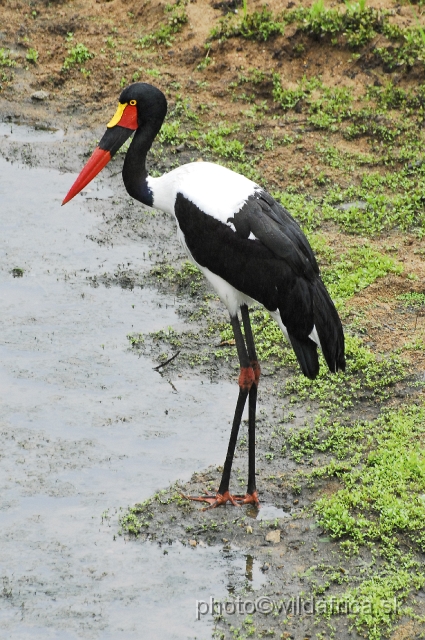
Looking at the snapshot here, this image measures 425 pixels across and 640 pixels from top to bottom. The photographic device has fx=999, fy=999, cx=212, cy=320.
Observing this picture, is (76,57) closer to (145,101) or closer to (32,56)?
(32,56)

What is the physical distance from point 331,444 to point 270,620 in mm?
1294

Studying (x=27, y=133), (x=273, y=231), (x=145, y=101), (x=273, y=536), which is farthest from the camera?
(x=27, y=133)

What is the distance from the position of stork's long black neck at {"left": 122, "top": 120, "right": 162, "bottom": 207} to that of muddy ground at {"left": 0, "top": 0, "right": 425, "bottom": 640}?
3.87ft

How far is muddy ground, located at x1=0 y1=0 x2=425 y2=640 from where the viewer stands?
4438 millimetres

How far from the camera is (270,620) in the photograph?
4129mm

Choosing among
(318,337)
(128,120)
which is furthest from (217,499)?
(128,120)

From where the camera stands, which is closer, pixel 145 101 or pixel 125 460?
pixel 125 460

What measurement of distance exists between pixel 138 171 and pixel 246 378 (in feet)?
4.04

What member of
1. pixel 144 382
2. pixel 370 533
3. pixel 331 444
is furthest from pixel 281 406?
pixel 370 533

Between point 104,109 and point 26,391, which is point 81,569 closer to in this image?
point 26,391

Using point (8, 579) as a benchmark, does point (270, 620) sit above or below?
above

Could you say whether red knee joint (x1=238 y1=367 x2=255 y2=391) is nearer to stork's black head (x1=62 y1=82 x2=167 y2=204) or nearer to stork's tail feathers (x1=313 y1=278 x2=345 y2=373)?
stork's tail feathers (x1=313 y1=278 x2=345 y2=373)

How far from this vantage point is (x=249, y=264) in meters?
4.79

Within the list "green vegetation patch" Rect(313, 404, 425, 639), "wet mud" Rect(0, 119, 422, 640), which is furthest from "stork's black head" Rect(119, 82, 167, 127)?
"green vegetation patch" Rect(313, 404, 425, 639)
